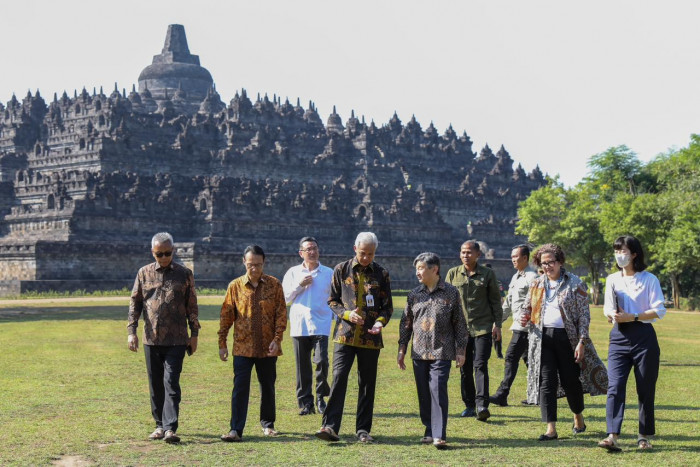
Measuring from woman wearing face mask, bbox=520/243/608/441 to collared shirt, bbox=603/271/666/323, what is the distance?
457 mm

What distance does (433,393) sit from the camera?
10984 millimetres

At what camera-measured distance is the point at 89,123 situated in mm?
79812

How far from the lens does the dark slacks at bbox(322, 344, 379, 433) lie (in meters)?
11.2

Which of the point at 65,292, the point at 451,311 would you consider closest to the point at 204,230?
the point at 65,292

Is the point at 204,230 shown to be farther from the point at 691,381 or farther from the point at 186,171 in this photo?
the point at 691,381

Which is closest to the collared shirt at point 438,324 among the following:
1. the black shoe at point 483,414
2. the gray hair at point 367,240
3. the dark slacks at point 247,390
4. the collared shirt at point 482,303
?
the gray hair at point 367,240

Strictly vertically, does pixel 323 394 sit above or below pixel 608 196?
below

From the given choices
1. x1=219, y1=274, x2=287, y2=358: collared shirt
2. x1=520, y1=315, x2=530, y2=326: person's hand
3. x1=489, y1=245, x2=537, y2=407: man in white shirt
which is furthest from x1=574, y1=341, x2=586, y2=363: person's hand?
x1=219, y1=274, x2=287, y2=358: collared shirt

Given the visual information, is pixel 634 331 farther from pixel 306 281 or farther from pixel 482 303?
pixel 306 281

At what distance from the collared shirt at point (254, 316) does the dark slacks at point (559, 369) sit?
108 inches

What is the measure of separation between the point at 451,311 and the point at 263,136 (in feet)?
248

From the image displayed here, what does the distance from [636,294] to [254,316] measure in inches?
150

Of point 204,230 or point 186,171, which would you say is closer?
point 204,230

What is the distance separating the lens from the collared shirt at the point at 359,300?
1118 centimetres
